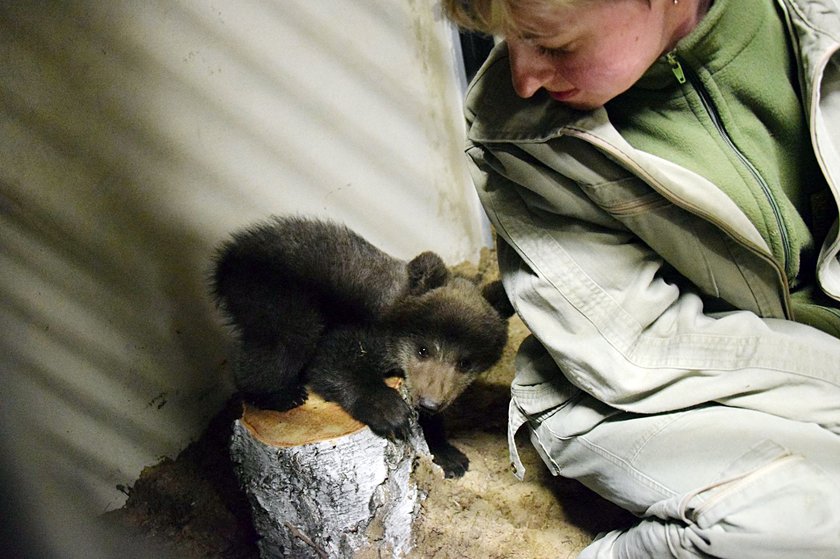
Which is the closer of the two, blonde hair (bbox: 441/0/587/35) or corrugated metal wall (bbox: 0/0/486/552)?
blonde hair (bbox: 441/0/587/35)

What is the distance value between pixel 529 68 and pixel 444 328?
141 cm

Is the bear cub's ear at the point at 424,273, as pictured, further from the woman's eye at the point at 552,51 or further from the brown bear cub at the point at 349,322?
the woman's eye at the point at 552,51

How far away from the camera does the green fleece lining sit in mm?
1809

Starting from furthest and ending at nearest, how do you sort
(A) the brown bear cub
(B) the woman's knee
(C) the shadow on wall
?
(A) the brown bear cub, (C) the shadow on wall, (B) the woman's knee

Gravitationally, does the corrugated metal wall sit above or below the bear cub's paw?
above

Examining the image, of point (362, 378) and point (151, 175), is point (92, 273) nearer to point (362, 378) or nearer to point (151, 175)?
point (151, 175)

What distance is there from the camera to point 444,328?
A: 2.85 m

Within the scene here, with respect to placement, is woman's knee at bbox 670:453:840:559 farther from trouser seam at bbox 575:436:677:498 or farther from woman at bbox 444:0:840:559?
trouser seam at bbox 575:436:677:498

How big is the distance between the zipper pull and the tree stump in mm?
1342

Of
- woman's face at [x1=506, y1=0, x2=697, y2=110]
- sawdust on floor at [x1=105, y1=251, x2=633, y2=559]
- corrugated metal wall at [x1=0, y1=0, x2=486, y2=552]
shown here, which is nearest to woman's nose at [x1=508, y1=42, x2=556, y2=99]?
woman's face at [x1=506, y1=0, x2=697, y2=110]

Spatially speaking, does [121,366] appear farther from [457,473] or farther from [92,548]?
[457,473]

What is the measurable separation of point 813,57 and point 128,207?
2029mm

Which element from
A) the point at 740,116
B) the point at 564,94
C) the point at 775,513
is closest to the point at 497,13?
the point at 564,94

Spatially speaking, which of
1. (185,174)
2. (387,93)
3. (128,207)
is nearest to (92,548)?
(128,207)
